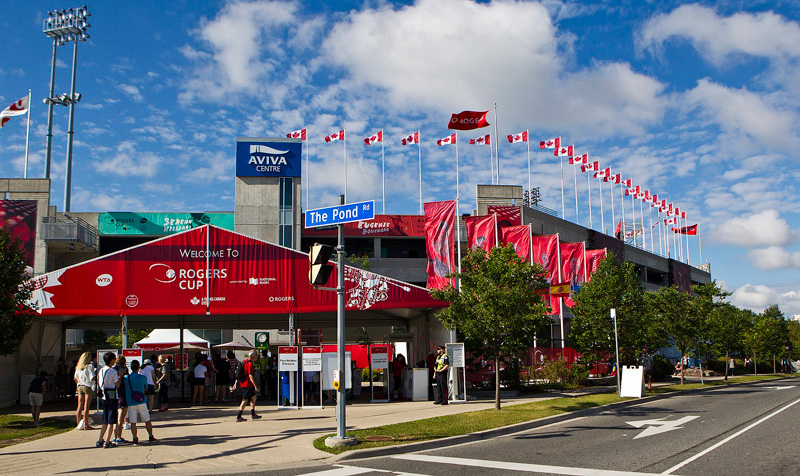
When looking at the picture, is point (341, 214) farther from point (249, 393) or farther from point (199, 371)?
point (199, 371)

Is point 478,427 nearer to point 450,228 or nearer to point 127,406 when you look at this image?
point 127,406

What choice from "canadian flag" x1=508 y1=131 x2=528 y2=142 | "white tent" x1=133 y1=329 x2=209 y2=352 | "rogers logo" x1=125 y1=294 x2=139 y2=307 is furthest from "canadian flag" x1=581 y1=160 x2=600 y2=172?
"rogers logo" x1=125 y1=294 x2=139 y2=307

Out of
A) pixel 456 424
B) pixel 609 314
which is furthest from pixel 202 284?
pixel 609 314

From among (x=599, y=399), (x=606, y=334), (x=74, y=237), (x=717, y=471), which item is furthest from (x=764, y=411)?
(x=74, y=237)

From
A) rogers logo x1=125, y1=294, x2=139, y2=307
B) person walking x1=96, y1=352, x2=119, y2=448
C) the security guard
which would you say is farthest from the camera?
rogers logo x1=125, y1=294, x2=139, y2=307

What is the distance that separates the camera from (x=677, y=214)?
232 feet

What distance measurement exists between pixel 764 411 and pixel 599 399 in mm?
4956

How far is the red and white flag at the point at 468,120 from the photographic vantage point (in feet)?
127

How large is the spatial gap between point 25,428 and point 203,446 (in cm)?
598

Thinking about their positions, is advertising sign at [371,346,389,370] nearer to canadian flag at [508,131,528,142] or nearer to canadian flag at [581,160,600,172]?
canadian flag at [508,131,528,142]

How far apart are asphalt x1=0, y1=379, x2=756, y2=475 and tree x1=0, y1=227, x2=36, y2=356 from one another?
2.71 m

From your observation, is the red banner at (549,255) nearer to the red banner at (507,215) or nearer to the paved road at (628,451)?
the red banner at (507,215)

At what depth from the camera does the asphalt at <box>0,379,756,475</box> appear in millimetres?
10359

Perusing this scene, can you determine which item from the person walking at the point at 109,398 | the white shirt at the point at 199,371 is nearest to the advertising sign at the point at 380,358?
the white shirt at the point at 199,371
